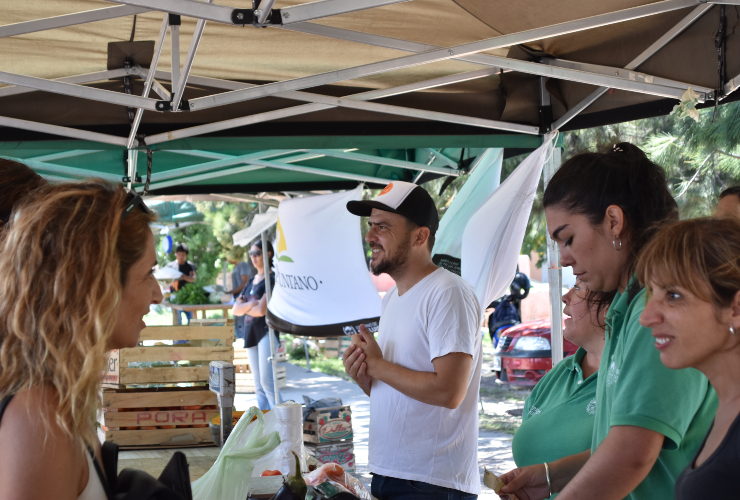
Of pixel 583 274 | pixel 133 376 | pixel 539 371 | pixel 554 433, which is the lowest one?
pixel 539 371

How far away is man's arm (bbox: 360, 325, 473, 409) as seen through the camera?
233 centimetres

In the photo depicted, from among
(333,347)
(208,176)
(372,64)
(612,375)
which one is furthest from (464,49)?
(333,347)

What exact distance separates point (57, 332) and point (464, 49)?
6.85 ft

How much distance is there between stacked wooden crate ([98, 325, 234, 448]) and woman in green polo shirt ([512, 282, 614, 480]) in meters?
1.78

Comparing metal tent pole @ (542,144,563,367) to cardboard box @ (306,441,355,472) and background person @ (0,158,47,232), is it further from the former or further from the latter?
background person @ (0,158,47,232)

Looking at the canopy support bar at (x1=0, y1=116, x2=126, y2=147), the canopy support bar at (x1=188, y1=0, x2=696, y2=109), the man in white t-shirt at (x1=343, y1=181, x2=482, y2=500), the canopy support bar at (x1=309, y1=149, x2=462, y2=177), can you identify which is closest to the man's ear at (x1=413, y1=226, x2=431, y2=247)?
the man in white t-shirt at (x1=343, y1=181, x2=482, y2=500)

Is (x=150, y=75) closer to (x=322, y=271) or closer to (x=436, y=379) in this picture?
(x=436, y=379)

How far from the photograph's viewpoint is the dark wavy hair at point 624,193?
1.50 metres

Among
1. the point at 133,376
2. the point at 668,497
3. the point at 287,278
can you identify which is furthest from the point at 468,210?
the point at 668,497

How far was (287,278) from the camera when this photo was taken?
5.73 meters

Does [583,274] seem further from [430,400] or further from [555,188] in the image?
[430,400]

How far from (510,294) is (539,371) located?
2.93m

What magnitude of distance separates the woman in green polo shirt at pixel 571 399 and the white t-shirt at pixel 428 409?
16.2 inches

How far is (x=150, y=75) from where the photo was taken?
3002 mm
